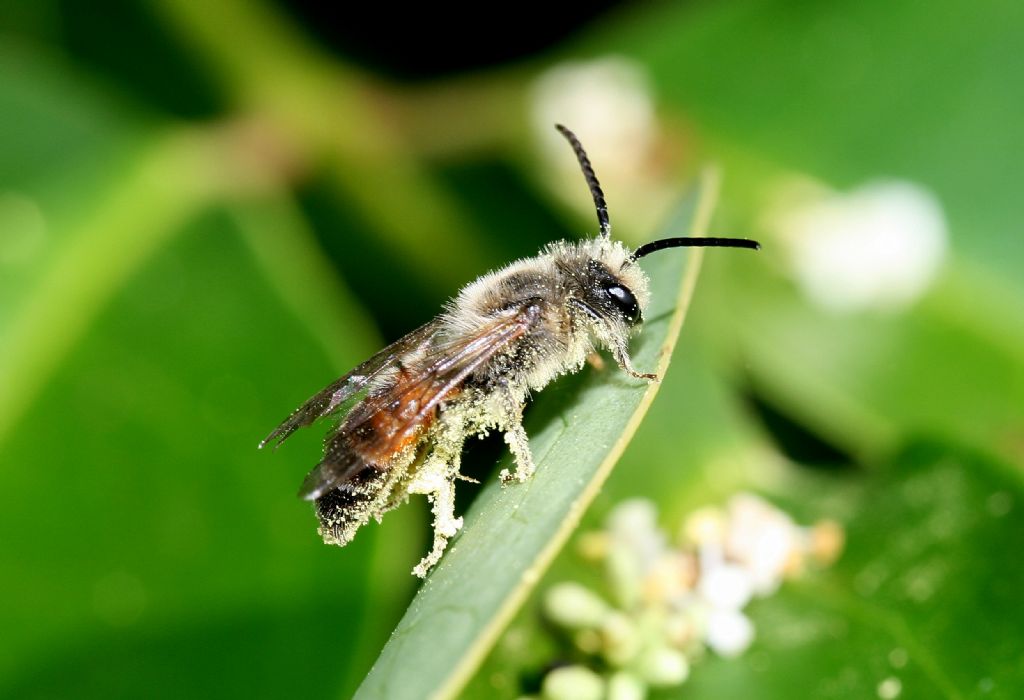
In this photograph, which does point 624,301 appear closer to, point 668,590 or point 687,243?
point 687,243

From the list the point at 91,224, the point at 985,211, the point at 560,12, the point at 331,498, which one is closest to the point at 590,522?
the point at 331,498

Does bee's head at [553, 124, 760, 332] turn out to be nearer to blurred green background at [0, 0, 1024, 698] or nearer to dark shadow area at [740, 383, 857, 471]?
blurred green background at [0, 0, 1024, 698]

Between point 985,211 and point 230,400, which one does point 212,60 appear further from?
point 985,211

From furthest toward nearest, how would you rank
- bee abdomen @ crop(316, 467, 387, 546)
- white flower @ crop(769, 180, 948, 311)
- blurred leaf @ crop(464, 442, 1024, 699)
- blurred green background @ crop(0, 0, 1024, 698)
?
white flower @ crop(769, 180, 948, 311) < blurred green background @ crop(0, 0, 1024, 698) < bee abdomen @ crop(316, 467, 387, 546) < blurred leaf @ crop(464, 442, 1024, 699)

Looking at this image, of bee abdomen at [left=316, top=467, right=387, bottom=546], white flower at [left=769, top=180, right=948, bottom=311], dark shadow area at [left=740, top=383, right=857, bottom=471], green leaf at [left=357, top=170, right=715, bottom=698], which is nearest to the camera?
Answer: green leaf at [left=357, top=170, right=715, bottom=698]

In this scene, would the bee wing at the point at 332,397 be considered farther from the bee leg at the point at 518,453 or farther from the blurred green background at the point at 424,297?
the blurred green background at the point at 424,297

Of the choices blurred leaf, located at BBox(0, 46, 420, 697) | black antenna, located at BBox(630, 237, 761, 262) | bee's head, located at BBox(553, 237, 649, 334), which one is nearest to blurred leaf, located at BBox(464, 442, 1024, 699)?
bee's head, located at BBox(553, 237, 649, 334)

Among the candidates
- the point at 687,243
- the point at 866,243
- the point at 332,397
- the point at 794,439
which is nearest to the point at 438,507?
the point at 332,397
